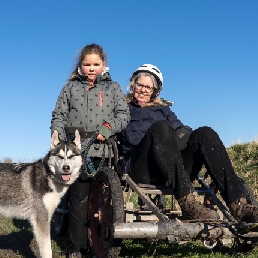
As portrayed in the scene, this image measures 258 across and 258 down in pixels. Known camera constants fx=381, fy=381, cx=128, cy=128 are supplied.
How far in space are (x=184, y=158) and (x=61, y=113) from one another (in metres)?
1.88

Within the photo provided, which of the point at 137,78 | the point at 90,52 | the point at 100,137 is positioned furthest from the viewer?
the point at 137,78

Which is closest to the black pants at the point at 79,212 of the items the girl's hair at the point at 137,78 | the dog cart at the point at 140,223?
the dog cart at the point at 140,223

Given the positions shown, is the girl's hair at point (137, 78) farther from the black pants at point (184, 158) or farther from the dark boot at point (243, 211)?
the dark boot at point (243, 211)

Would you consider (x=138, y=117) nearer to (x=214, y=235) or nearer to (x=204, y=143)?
(x=204, y=143)

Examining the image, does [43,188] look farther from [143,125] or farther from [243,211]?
[243,211]

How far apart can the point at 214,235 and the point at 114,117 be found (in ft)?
7.26

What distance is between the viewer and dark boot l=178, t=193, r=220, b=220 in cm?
416

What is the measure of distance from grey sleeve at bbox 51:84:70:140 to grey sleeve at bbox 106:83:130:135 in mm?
702

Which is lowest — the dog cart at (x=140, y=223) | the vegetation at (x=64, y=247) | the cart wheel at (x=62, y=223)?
the vegetation at (x=64, y=247)

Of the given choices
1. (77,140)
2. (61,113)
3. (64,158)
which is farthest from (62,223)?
(61,113)

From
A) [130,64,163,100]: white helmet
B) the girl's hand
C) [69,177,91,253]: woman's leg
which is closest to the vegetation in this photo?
[69,177,91,253]: woman's leg

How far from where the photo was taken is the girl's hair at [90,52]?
18.6 feet

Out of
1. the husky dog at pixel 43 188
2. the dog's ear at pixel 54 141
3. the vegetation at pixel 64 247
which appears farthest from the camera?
the vegetation at pixel 64 247

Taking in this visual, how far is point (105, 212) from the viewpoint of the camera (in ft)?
16.0
